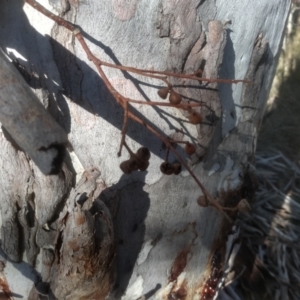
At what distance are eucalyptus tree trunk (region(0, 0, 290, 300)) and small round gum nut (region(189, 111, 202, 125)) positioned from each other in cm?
4

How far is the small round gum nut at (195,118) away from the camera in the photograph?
83 centimetres

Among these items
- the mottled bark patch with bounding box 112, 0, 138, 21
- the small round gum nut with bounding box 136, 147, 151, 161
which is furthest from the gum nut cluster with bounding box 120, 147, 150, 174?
the mottled bark patch with bounding box 112, 0, 138, 21

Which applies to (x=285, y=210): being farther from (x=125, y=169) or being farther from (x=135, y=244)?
(x=125, y=169)

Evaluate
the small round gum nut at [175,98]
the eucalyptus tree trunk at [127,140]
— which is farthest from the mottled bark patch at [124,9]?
the small round gum nut at [175,98]

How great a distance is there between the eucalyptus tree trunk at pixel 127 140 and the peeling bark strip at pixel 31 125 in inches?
6.7

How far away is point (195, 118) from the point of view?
2.76 feet

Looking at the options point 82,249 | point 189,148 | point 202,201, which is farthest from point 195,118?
point 82,249

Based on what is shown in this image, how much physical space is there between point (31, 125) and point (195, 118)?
306mm

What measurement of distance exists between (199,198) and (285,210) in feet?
3.28

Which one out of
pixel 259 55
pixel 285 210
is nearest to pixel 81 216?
pixel 259 55

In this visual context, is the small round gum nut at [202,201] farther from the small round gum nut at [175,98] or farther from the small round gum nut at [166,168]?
the small round gum nut at [175,98]

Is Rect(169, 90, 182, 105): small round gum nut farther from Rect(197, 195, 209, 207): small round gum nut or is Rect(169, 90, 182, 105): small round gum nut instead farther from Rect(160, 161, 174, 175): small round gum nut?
Rect(197, 195, 209, 207): small round gum nut

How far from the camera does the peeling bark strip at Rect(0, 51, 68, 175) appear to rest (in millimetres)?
619

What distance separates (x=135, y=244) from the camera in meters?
1.00
